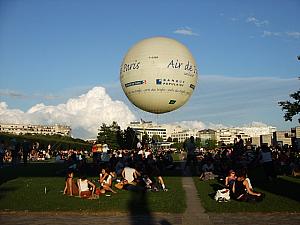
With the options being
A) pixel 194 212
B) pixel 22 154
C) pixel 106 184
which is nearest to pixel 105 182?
pixel 106 184

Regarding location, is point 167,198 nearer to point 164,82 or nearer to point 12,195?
point 12,195

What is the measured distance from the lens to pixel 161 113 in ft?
87.5

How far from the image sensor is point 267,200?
13305 millimetres

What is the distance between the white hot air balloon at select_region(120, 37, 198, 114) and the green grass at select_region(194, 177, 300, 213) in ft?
25.6

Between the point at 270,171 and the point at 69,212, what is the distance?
1094 cm

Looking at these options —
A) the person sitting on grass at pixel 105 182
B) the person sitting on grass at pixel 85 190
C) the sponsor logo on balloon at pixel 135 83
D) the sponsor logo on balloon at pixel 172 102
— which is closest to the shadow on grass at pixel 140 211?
the person sitting on grass at pixel 105 182

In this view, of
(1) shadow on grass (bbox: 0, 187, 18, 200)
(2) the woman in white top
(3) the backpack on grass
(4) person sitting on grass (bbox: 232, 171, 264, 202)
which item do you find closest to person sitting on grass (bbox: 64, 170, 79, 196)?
(1) shadow on grass (bbox: 0, 187, 18, 200)

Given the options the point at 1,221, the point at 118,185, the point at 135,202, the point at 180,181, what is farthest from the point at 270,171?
the point at 1,221

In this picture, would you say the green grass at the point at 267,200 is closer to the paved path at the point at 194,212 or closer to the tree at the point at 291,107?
the paved path at the point at 194,212

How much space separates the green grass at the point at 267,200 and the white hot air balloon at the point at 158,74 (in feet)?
25.6

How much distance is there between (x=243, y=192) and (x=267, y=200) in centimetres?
77

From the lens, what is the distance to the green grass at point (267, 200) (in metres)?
11.7

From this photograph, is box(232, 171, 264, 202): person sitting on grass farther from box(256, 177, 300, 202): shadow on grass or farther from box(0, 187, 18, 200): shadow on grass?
box(0, 187, 18, 200): shadow on grass

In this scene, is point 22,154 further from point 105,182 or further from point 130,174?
point 105,182
